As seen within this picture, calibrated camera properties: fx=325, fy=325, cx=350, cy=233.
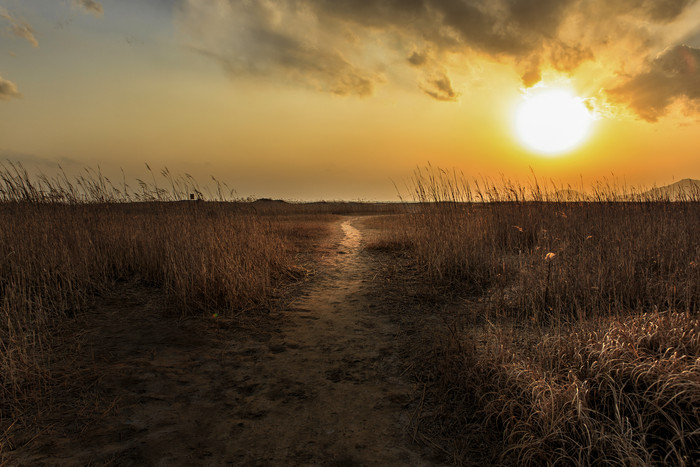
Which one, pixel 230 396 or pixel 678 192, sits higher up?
pixel 678 192

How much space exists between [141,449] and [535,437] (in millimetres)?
2671

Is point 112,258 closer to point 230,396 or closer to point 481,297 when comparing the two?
point 230,396

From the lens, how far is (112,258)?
6.00m

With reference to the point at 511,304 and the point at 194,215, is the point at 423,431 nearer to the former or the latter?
the point at 511,304

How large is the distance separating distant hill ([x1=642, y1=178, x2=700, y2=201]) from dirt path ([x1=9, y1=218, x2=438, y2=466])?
9976mm

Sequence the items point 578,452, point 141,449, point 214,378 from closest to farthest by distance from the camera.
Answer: point 578,452, point 141,449, point 214,378

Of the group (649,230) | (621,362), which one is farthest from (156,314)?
(649,230)

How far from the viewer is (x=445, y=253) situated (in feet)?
21.0

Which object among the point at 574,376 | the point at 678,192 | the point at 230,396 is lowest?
the point at 230,396

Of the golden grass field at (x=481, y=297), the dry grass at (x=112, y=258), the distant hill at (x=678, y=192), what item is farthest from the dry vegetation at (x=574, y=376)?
the distant hill at (x=678, y=192)

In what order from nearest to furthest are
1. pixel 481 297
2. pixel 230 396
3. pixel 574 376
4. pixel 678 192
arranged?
pixel 574 376, pixel 230 396, pixel 481 297, pixel 678 192

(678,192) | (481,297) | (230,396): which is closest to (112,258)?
(230,396)

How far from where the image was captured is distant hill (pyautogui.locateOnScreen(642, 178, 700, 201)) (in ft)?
29.4

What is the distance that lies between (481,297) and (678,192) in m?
8.59
